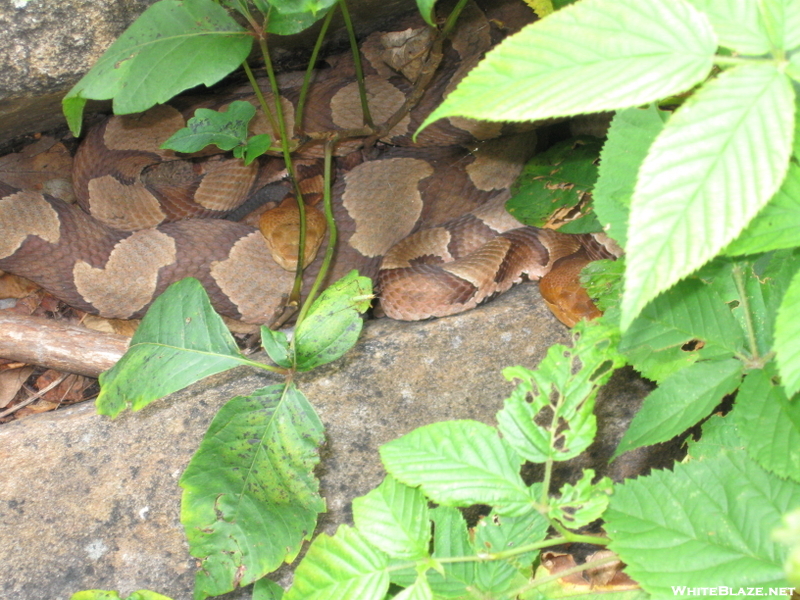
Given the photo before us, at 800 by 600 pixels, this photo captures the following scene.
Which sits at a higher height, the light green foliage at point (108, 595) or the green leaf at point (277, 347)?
the green leaf at point (277, 347)

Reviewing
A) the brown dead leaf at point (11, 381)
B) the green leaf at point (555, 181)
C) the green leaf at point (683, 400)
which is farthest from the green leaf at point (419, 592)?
the brown dead leaf at point (11, 381)

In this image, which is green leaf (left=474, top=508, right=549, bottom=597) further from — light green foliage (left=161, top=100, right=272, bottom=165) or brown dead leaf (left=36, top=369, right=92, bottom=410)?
brown dead leaf (left=36, top=369, right=92, bottom=410)

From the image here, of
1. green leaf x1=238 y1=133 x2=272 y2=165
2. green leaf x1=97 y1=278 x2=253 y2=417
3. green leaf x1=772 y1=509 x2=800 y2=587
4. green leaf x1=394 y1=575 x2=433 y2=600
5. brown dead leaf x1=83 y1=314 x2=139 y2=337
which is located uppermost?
green leaf x1=238 y1=133 x2=272 y2=165

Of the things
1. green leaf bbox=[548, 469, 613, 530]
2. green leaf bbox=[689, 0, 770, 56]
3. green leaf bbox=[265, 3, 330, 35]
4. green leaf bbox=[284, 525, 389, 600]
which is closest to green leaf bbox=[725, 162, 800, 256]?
green leaf bbox=[689, 0, 770, 56]

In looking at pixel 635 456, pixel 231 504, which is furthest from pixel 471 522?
pixel 231 504

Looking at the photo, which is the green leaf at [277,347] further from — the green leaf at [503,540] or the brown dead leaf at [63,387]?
the brown dead leaf at [63,387]

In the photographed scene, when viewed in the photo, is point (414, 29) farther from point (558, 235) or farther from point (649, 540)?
point (649, 540)

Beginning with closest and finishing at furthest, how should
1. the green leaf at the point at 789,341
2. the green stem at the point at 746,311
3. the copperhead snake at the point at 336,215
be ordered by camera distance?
the green leaf at the point at 789,341 < the green stem at the point at 746,311 < the copperhead snake at the point at 336,215
